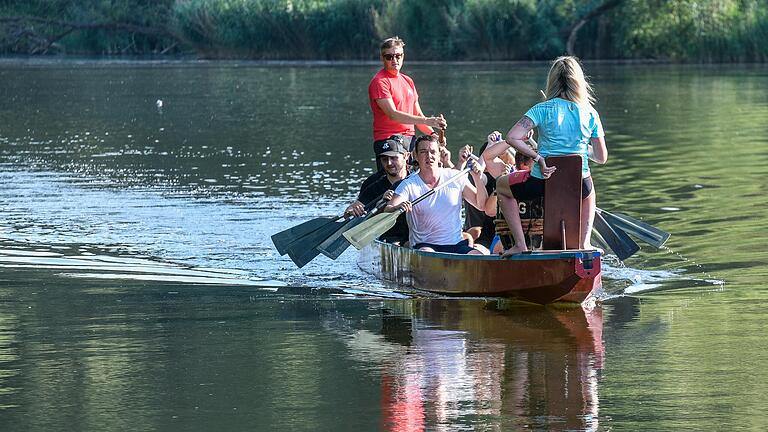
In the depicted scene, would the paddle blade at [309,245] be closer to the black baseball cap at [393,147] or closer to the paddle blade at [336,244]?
the paddle blade at [336,244]

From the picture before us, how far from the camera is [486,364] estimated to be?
28.4 ft

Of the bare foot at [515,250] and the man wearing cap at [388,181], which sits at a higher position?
the man wearing cap at [388,181]

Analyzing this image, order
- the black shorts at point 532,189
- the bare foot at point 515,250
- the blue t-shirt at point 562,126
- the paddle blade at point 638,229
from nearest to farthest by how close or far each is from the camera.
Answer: the blue t-shirt at point 562,126, the black shorts at point 532,189, the bare foot at point 515,250, the paddle blade at point 638,229

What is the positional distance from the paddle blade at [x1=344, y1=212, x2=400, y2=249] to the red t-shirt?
58.8 inches

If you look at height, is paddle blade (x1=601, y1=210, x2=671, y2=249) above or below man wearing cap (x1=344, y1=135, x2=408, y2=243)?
below

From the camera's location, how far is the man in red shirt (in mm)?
12570

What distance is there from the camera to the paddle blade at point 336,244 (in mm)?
12062

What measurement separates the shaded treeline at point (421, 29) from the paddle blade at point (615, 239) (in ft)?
125

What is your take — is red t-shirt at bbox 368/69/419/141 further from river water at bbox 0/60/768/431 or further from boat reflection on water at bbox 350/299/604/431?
boat reflection on water at bbox 350/299/604/431

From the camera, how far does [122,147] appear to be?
24.6 m

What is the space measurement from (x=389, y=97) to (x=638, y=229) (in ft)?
7.90

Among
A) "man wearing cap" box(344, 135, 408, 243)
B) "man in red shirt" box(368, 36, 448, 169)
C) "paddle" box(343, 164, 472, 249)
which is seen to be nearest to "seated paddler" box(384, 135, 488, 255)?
"paddle" box(343, 164, 472, 249)

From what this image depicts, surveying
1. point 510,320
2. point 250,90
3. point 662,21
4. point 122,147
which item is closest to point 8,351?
point 510,320

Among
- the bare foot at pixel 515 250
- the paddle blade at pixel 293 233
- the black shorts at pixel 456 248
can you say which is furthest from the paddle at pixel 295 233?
the bare foot at pixel 515 250
